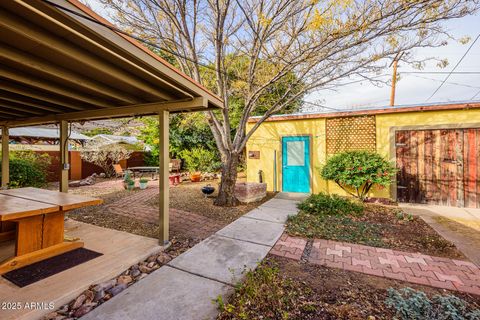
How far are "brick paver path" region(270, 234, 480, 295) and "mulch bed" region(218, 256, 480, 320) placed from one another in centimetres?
15

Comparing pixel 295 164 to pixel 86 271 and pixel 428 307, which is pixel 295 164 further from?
pixel 86 271

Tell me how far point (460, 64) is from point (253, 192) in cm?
825

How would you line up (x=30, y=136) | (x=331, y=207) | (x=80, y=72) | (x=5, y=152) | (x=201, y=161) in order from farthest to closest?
(x=201, y=161)
(x=30, y=136)
(x=5, y=152)
(x=331, y=207)
(x=80, y=72)

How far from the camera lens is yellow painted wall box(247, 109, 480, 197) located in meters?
5.80

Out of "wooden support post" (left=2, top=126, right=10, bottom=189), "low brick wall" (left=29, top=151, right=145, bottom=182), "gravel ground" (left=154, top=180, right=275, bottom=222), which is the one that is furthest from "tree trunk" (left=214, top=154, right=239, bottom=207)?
"low brick wall" (left=29, top=151, right=145, bottom=182)

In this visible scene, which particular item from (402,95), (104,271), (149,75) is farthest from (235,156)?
(402,95)

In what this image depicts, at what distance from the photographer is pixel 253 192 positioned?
6.45 m

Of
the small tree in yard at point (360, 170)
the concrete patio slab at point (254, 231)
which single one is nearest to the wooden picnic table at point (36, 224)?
the concrete patio slab at point (254, 231)

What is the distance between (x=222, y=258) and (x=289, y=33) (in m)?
5.28

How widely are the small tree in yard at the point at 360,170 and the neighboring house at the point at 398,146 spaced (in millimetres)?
630

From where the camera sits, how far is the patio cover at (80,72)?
1890 mm

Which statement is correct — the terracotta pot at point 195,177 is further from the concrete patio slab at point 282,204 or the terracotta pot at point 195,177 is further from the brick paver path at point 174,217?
the concrete patio slab at point 282,204

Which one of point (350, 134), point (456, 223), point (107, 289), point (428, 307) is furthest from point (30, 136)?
point (456, 223)

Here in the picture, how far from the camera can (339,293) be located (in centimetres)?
232
